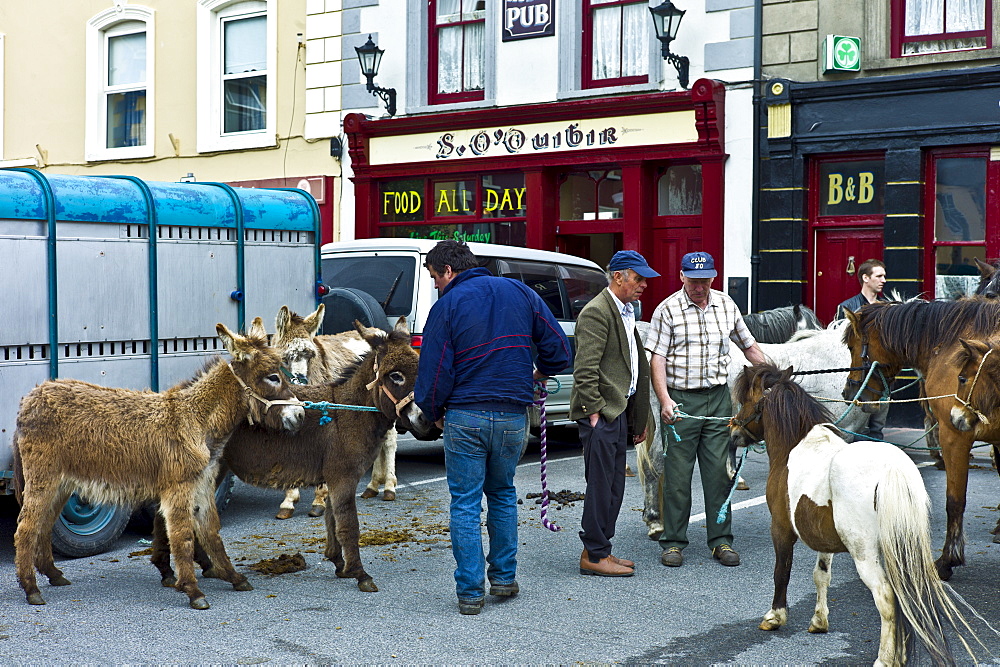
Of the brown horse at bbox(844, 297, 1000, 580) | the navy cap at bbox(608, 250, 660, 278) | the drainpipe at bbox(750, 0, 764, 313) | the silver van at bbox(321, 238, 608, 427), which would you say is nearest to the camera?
the brown horse at bbox(844, 297, 1000, 580)

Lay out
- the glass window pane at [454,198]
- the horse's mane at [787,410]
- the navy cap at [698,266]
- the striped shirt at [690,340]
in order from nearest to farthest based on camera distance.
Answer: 1. the horse's mane at [787,410]
2. the navy cap at [698,266]
3. the striped shirt at [690,340]
4. the glass window pane at [454,198]

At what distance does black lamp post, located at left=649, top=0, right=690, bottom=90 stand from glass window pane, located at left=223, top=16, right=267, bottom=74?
7.35 m

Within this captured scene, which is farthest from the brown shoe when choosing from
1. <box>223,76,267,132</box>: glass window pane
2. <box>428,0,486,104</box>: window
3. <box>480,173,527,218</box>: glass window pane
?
<box>223,76,267,132</box>: glass window pane

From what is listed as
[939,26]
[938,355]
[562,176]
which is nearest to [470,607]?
[938,355]

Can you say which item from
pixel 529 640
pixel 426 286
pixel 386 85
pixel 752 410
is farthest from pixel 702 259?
pixel 386 85

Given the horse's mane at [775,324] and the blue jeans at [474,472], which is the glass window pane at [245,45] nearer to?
the horse's mane at [775,324]

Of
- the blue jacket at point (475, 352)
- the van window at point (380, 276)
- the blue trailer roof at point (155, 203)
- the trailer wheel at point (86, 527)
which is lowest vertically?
the trailer wheel at point (86, 527)

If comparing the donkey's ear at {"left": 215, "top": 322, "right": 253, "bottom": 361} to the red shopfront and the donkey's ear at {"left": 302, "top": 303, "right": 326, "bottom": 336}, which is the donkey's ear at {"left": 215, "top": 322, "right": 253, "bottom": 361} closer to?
the donkey's ear at {"left": 302, "top": 303, "right": 326, "bottom": 336}

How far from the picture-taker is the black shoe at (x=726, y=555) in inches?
287

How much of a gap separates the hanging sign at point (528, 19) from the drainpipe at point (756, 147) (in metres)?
3.18

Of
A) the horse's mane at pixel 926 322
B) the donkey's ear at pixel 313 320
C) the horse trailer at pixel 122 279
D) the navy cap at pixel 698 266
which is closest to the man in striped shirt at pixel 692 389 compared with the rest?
the navy cap at pixel 698 266

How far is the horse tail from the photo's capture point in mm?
5008

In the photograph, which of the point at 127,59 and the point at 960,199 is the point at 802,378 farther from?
the point at 127,59

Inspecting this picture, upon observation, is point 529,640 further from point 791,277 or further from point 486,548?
point 791,277
